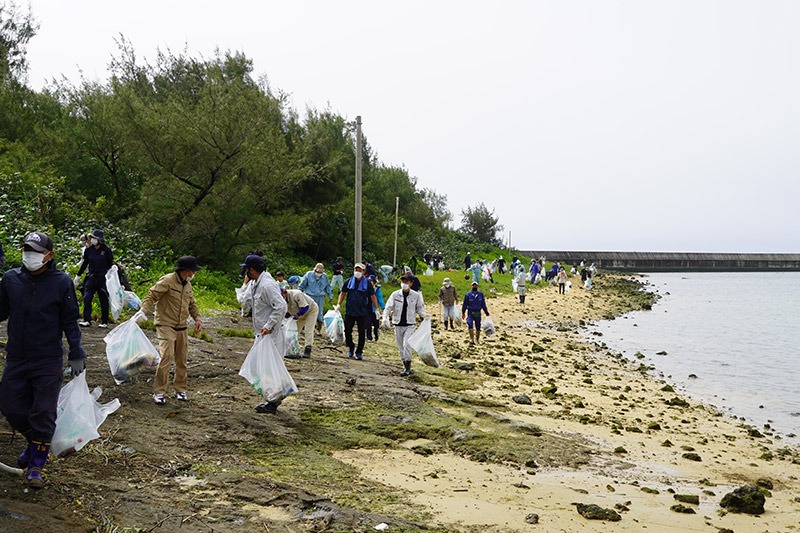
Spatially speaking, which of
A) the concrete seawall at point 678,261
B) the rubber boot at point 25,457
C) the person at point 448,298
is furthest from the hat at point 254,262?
the concrete seawall at point 678,261

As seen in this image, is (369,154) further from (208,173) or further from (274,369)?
(274,369)

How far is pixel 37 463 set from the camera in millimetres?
4445

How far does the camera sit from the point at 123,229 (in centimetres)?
2061

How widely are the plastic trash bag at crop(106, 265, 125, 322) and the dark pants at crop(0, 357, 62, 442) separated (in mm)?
7054

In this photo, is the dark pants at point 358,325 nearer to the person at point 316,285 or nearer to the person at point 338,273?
the person at point 316,285

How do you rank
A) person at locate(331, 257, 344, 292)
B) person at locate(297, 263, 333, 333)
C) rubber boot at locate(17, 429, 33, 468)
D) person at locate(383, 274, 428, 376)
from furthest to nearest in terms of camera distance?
person at locate(331, 257, 344, 292) < person at locate(297, 263, 333, 333) < person at locate(383, 274, 428, 376) < rubber boot at locate(17, 429, 33, 468)

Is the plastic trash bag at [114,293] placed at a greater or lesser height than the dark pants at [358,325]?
greater

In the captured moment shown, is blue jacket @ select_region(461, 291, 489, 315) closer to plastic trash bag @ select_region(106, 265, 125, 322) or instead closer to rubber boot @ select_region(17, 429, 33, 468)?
plastic trash bag @ select_region(106, 265, 125, 322)

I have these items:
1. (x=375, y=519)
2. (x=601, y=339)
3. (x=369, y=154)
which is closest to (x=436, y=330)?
(x=601, y=339)

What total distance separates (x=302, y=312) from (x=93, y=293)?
12.3ft

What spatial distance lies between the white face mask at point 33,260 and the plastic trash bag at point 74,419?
36.8 inches

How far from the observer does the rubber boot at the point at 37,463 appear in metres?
4.38

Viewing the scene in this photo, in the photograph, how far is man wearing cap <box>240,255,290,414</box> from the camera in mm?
7160

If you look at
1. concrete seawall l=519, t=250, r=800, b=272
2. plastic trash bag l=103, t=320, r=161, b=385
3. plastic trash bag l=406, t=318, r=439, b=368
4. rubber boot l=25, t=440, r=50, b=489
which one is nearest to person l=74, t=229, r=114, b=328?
plastic trash bag l=103, t=320, r=161, b=385
